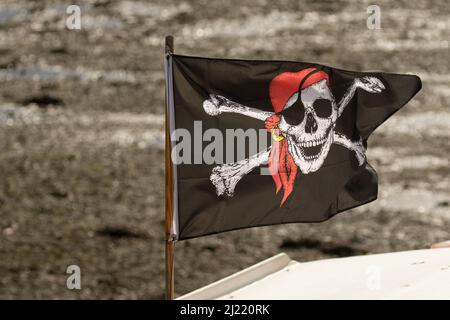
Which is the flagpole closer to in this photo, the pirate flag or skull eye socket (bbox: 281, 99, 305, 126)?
the pirate flag

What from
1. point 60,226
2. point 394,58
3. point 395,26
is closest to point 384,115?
point 60,226

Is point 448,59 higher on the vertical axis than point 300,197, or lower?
higher

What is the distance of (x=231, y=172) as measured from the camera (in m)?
5.70

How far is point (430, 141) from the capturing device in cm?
Result: 1368

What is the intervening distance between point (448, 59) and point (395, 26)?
166 cm

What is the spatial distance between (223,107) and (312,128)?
0.81 m

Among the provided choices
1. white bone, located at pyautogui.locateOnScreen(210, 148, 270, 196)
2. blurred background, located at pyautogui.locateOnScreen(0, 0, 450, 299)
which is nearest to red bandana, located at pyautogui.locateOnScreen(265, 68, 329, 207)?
white bone, located at pyautogui.locateOnScreen(210, 148, 270, 196)

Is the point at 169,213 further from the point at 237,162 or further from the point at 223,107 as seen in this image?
the point at 223,107

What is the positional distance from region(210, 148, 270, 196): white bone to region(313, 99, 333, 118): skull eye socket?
0.59m

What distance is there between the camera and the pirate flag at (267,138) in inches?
218

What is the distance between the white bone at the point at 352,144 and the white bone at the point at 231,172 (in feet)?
2.35

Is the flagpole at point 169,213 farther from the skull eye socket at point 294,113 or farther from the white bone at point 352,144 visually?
the white bone at point 352,144

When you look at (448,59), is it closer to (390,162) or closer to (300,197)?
(390,162)

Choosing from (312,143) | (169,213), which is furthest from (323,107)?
(169,213)
